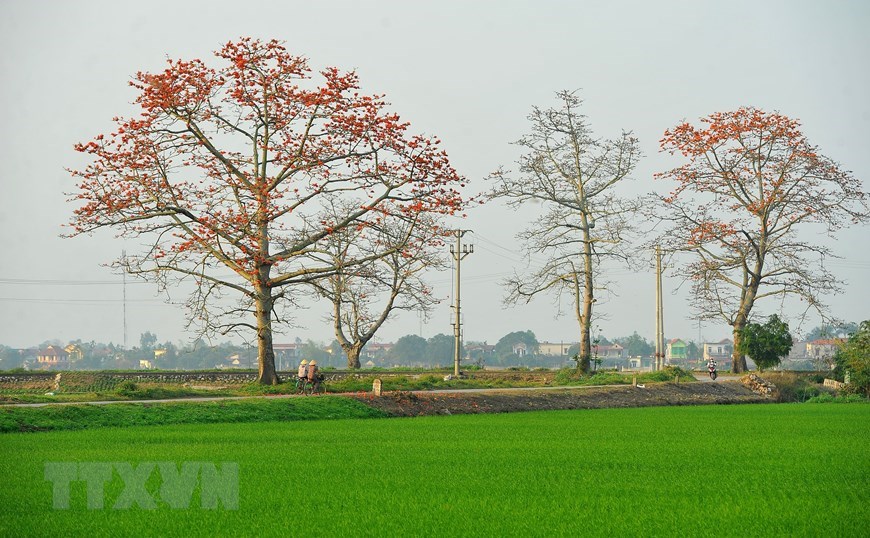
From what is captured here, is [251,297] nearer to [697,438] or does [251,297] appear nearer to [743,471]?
[697,438]

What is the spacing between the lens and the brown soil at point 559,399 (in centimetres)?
3096

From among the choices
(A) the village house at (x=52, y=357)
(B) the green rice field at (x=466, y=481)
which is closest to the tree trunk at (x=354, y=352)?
(B) the green rice field at (x=466, y=481)

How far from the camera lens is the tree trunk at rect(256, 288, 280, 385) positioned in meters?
35.2

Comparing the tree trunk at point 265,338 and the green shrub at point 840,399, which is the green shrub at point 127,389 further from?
the green shrub at point 840,399

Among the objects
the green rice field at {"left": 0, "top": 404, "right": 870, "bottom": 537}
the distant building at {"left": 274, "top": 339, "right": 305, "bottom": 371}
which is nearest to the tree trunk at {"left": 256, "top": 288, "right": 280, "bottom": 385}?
the green rice field at {"left": 0, "top": 404, "right": 870, "bottom": 537}

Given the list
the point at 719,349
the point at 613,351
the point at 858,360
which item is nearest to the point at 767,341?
the point at 858,360

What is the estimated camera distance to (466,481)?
46.5 feet

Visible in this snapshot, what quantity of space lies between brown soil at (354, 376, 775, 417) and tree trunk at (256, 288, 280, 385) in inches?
217

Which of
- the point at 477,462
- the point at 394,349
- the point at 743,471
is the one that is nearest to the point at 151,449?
the point at 477,462

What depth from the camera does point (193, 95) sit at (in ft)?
108

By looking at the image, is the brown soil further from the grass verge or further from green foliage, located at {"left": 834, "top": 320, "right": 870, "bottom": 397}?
green foliage, located at {"left": 834, "top": 320, "right": 870, "bottom": 397}

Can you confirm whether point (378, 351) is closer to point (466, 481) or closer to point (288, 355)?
point (288, 355)

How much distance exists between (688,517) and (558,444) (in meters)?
8.86

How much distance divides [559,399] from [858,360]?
1656 cm
